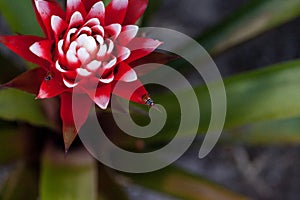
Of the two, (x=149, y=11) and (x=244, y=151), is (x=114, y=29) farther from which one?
(x=244, y=151)

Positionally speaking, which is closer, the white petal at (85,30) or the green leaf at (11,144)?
the white petal at (85,30)

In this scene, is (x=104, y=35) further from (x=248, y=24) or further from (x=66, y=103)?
(x=248, y=24)

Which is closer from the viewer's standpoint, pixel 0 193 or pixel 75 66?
pixel 75 66

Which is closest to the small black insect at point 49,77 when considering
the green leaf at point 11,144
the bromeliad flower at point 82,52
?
the bromeliad flower at point 82,52

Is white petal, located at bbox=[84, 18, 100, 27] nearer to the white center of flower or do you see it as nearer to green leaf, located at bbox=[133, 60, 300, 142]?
the white center of flower

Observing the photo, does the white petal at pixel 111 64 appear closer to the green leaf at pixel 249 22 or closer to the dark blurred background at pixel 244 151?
the green leaf at pixel 249 22

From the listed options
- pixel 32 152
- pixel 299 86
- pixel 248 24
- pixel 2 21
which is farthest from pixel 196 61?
pixel 2 21
